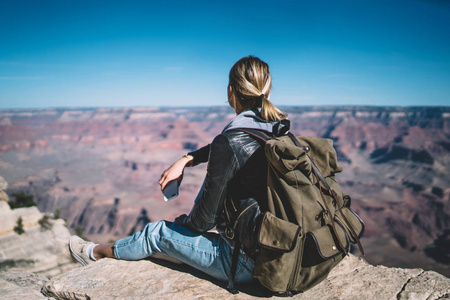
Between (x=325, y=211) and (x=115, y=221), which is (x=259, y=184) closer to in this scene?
(x=325, y=211)

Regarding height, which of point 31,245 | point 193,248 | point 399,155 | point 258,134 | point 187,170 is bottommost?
point 187,170

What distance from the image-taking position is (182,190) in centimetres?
6197

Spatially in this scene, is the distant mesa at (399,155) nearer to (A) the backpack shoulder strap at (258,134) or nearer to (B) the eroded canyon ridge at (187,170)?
(B) the eroded canyon ridge at (187,170)

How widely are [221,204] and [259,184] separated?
24cm

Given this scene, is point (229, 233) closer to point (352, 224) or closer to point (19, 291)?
point (352, 224)

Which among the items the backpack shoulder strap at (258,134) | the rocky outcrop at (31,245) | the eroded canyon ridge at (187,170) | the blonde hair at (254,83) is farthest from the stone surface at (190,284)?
the eroded canyon ridge at (187,170)

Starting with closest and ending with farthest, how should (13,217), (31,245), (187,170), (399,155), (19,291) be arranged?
(19,291) < (13,217) < (31,245) < (399,155) < (187,170)

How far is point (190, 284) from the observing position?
6.15 ft

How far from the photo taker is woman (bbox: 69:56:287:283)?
4.42 feet

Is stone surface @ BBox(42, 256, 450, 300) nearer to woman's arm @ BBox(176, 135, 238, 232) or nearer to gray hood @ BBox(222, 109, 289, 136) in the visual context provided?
woman's arm @ BBox(176, 135, 238, 232)

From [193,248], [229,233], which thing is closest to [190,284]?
[193,248]

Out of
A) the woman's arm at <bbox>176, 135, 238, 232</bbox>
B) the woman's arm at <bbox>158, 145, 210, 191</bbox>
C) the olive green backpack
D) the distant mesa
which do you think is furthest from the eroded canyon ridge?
Result: the olive green backpack

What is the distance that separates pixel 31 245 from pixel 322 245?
1649 cm

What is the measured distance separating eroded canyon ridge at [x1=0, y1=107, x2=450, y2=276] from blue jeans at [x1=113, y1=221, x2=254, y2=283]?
2490 cm
